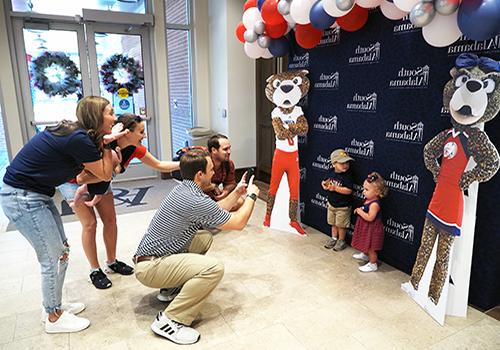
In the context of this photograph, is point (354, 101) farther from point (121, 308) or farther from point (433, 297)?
point (121, 308)

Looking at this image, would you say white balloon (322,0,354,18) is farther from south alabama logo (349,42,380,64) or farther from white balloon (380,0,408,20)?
south alabama logo (349,42,380,64)

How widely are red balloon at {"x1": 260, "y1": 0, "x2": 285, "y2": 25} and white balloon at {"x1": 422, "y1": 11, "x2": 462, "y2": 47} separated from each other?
4.39ft

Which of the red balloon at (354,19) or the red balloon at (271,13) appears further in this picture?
the red balloon at (271,13)

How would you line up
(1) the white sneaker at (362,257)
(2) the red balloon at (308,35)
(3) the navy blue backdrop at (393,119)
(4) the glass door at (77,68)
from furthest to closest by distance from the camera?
(4) the glass door at (77,68) → (2) the red balloon at (308,35) → (1) the white sneaker at (362,257) → (3) the navy blue backdrop at (393,119)

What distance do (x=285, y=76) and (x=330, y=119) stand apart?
1.99ft

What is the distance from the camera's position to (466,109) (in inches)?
81.1

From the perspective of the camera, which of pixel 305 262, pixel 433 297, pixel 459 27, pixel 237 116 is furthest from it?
pixel 237 116

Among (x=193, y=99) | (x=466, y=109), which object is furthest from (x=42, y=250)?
(x=193, y=99)

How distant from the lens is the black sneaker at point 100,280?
2611mm

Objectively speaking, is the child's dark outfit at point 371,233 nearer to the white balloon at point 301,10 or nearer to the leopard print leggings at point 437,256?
the leopard print leggings at point 437,256

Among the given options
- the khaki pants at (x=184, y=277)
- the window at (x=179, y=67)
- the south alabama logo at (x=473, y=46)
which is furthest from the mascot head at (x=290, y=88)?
the window at (x=179, y=67)

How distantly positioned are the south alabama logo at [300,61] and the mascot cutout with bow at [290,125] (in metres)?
0.17

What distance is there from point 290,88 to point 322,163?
0.77 m

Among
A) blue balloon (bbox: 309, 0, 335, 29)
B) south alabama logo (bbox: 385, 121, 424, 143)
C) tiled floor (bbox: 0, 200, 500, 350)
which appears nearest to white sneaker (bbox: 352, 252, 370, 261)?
tiled floor (bbox: 0, 200, 500, 350)
